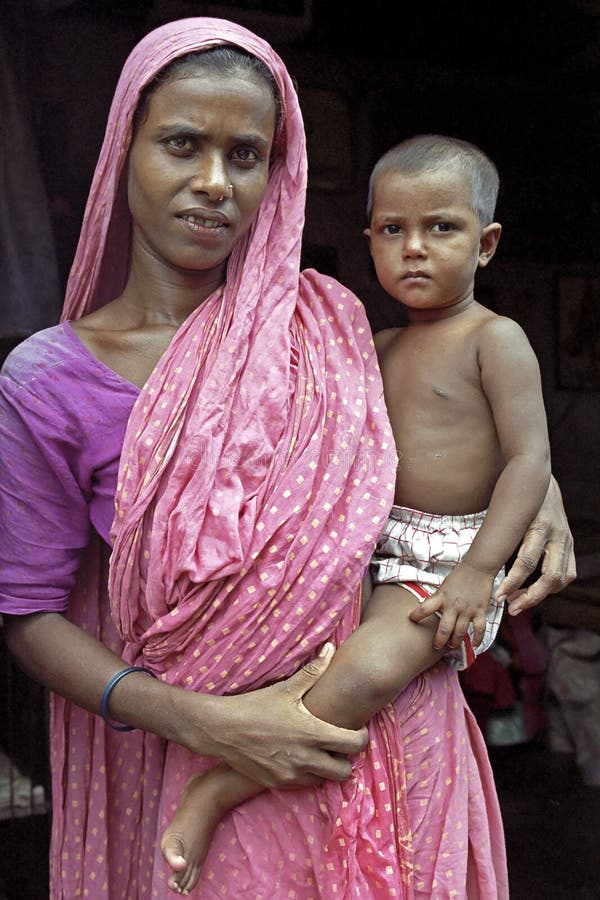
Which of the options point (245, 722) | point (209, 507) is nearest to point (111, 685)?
point (245, 722)

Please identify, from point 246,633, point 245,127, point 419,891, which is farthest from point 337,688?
point 245,127

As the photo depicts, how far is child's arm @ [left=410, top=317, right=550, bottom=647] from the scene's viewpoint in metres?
1.75

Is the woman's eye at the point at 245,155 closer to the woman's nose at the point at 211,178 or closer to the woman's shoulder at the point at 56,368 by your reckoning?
the woman's nose at the point at 211,178

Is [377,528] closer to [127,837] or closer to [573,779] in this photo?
[127,837]

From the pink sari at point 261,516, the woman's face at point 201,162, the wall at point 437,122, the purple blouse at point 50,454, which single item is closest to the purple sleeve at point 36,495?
the purple blouse at point 50,454

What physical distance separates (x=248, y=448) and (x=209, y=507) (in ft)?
0.36

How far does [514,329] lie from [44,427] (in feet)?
2.55

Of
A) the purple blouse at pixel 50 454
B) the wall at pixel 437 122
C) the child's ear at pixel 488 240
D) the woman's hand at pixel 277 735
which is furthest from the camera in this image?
the wall at pixel 437 122

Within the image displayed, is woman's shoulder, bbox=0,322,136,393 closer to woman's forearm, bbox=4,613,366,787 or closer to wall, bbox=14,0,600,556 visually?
woman's forearm, bbox=4,613,366,787

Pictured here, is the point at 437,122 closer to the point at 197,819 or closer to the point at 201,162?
the point at 201,162

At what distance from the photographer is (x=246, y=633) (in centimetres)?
168

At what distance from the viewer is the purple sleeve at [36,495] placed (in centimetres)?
178

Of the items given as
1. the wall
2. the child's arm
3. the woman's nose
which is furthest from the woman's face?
the wall

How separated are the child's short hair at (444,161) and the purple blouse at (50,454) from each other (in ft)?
1.91
